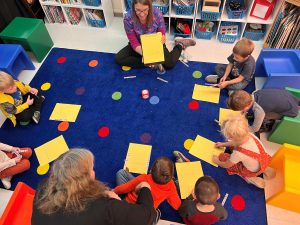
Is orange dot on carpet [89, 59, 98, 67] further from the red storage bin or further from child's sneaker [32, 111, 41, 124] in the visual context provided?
the red storage bin

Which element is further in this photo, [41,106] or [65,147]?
[41,106]

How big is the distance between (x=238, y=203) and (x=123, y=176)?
0.87 m

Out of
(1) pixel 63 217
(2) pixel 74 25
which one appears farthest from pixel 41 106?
(1) pixel 63 217

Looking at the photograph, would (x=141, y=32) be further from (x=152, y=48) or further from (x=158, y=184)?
(x=158, y=184)

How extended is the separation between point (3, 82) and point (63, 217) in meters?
1.38

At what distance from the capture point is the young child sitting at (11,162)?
1884 mm

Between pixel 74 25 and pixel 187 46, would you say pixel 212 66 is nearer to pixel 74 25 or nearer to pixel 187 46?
pixel 187 46

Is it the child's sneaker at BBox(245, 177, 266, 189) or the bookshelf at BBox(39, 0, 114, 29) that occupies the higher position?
the bookshelf at BBox(39, 0, 114, 29)

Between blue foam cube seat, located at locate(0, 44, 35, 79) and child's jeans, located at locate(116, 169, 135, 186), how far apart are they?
59.1 inches

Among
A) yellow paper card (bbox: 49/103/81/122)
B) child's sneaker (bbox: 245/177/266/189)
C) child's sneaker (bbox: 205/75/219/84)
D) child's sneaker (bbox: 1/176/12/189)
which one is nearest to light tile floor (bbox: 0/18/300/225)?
child's sneaker (bbox: 205/75/219/84)

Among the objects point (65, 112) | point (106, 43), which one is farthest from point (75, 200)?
point (106, 43)

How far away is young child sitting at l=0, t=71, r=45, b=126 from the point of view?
6.63 ft

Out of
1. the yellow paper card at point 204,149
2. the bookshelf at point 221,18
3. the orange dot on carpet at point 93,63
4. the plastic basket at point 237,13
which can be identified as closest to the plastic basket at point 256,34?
the bookshelf at point 221,18

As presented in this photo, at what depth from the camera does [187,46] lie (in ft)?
9.18
